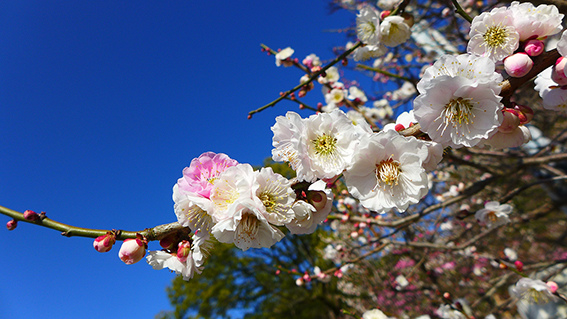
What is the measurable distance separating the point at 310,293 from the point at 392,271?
6.15 m

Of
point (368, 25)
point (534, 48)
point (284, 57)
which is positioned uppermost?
point (284, 57)

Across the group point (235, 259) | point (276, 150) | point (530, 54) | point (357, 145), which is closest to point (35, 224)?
point (276, 150)

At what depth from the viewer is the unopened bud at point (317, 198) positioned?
0.92 metres

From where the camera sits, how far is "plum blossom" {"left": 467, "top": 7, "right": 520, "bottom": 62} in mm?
938

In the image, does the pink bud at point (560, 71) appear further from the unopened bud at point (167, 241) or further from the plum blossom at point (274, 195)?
the unopened bud at point (167, 241)

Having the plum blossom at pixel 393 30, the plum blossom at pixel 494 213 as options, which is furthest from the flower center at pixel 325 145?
the plum blossom at pixel 494 213

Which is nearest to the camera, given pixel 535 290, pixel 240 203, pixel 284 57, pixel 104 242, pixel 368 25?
pixel 240 203

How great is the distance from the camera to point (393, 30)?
1.77 meters

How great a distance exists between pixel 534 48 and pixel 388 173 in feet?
1.98

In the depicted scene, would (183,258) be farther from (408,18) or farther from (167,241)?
(408,18)

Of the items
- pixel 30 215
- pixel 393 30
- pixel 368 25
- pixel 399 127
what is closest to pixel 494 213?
pixel 393 30

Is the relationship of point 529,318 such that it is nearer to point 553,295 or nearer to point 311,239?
point 553,295

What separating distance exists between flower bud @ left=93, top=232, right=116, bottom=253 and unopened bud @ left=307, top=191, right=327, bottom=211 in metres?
0.66

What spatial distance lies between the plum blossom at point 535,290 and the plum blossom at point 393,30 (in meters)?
1.95
